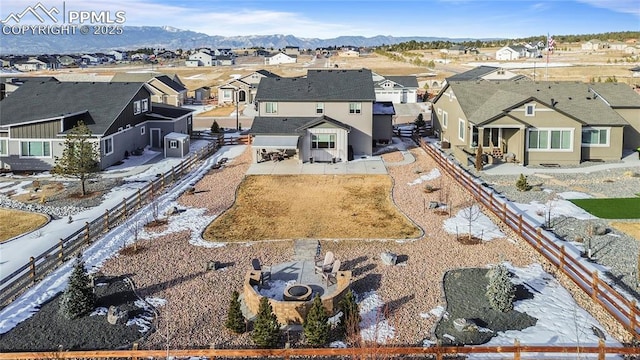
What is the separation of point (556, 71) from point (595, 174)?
80.0 metres

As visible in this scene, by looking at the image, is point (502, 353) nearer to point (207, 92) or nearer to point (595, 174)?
point (595, 174)

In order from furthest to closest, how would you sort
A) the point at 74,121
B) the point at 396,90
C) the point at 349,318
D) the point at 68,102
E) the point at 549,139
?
the point at 396,90
the point at 68,102
the point at 74,121
the point at 549,139
the point at 349,318

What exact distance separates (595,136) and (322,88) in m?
19.6

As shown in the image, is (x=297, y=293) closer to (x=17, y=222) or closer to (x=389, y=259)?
(x=389, y=259)

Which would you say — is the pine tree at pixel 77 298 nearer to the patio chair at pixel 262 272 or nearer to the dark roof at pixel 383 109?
the patio chair at pixel 262 272

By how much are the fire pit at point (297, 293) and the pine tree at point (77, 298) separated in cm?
568

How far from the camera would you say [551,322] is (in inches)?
571

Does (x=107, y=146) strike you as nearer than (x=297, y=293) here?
No

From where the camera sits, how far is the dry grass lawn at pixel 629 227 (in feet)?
70.3

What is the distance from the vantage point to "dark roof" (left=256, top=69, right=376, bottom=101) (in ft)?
130

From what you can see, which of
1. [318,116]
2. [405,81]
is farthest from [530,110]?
[405,81]

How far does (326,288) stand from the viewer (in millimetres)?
16359

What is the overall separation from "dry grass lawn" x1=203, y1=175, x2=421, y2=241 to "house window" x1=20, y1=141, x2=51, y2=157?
553 inches

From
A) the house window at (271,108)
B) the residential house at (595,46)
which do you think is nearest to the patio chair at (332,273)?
the house window at (271,108)
